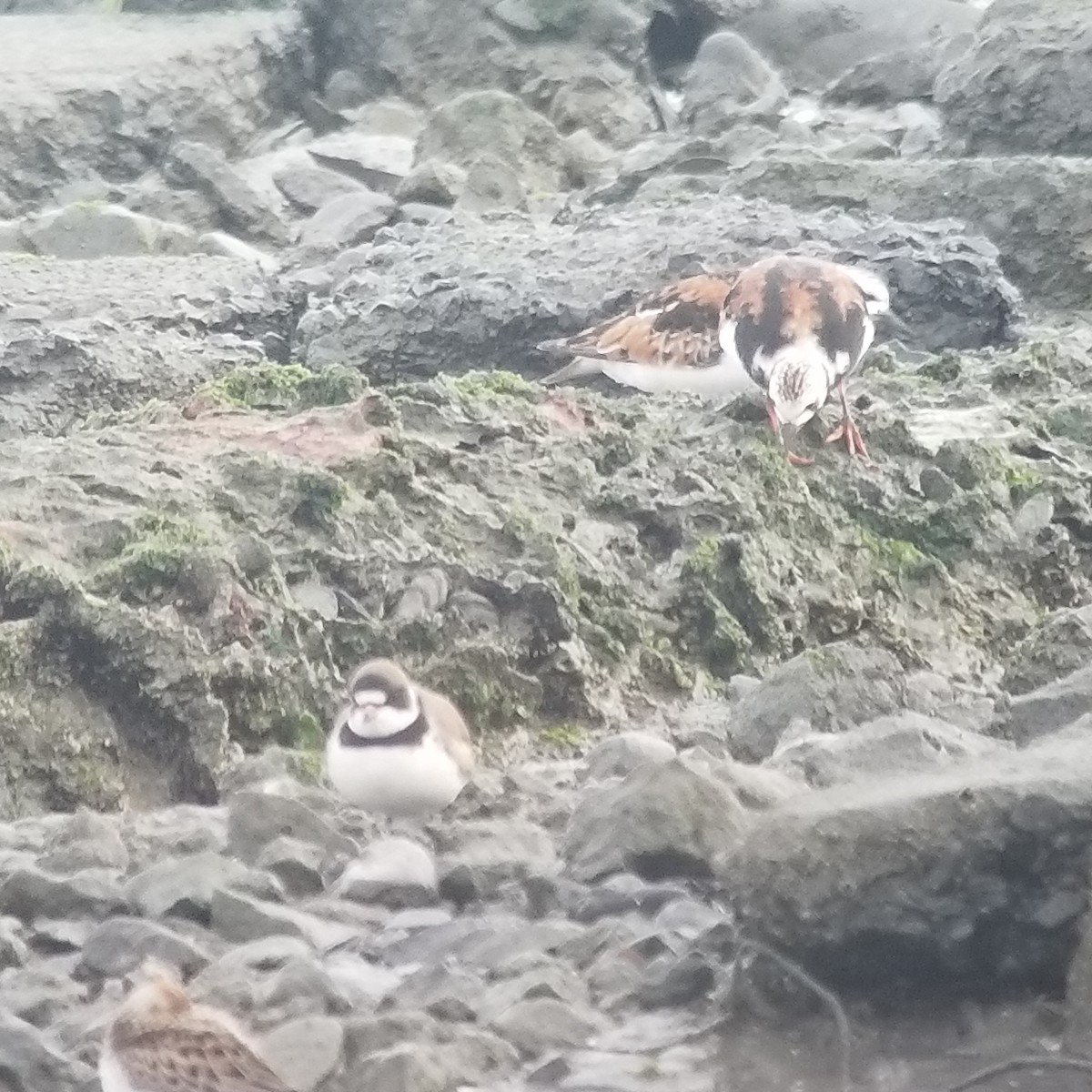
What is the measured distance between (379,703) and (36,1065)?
5.09 ft

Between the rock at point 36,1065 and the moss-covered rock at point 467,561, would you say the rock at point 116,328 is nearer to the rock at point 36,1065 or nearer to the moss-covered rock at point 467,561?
the moss-covered rock at point 467,561

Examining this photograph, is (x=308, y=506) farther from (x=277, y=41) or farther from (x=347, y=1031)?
(x=277, y=41)

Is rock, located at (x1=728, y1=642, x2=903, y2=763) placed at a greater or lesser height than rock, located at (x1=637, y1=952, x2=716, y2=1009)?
lesser

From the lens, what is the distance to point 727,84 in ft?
56.9

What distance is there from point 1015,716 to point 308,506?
226 centimetres

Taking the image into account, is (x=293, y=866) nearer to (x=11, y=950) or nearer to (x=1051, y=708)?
(x=11, y=950)

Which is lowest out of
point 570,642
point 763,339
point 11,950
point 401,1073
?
point 570,642

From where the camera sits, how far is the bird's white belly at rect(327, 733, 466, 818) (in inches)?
165

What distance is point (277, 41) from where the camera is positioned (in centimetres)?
1928

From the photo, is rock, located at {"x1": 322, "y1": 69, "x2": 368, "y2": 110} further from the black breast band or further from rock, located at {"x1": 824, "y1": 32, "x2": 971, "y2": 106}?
the black breast band

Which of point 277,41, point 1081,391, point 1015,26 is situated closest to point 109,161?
point 277,41

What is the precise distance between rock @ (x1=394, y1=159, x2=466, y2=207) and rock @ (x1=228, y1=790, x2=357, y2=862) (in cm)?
1024

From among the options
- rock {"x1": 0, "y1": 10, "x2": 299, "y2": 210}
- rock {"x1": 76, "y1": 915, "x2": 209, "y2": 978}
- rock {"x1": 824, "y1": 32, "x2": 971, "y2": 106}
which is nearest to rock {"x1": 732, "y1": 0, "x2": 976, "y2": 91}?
rock {"x1": 824, "y1": 32, "x2": 971, "y2": 106}

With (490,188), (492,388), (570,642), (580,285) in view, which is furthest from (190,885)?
(490,188)
